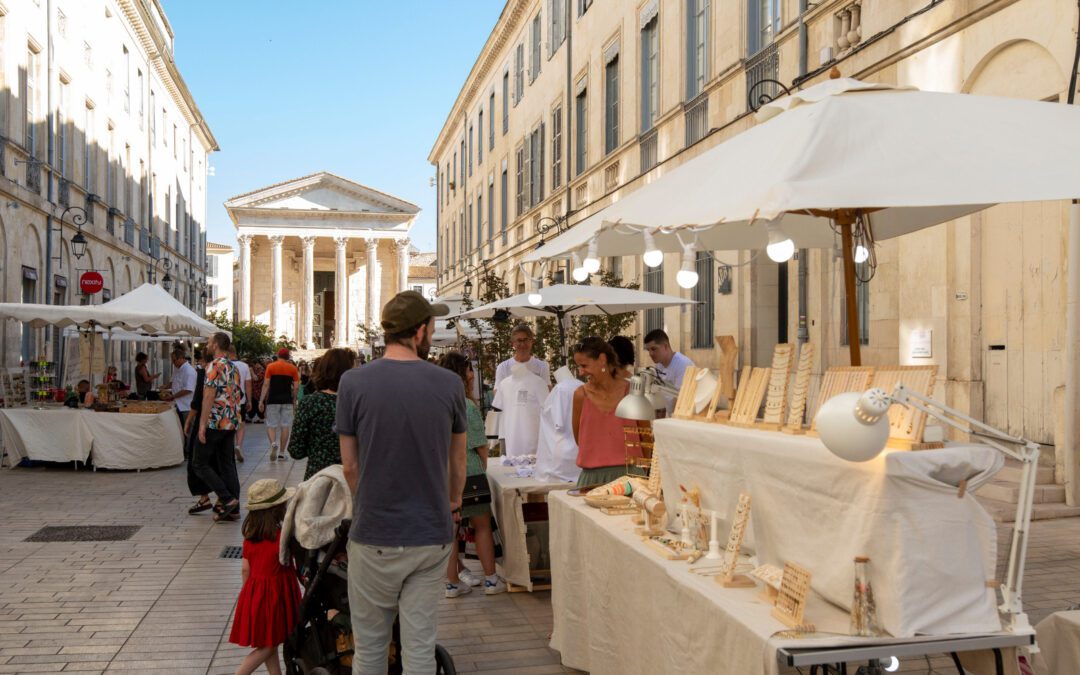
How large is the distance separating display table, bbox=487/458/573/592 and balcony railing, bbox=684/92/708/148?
948cm

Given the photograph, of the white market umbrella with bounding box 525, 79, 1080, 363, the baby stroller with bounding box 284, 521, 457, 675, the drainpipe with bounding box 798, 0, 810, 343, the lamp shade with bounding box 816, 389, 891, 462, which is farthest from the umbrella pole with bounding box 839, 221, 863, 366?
the drainpipe with bounding box 798, 0, 810, 343

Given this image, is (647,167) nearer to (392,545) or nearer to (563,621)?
(563,621)

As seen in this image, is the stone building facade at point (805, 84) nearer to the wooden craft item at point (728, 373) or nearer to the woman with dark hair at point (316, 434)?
the wooden craft item at point (728, 373)

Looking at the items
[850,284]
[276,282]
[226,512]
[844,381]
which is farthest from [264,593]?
[276,282]

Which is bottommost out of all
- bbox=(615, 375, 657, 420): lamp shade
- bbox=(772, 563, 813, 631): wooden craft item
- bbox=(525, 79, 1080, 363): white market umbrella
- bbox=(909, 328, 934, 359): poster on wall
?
bbox=(772, 563, 813, 631): wooden craft item

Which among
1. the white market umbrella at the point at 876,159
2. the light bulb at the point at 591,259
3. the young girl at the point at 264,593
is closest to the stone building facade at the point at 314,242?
the young girl at the point at 264,593

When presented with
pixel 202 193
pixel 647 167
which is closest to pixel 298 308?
pixel 202 193

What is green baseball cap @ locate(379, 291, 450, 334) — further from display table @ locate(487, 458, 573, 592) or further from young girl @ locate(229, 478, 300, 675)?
display table @ locate(487, 458, 573, 592)

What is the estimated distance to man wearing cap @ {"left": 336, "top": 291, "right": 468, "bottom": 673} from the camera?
3471mm

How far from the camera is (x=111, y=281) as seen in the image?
28.5m

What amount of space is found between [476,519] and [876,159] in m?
4.13

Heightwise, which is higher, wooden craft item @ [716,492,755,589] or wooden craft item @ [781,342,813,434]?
wooden craft item @ [781,342,813,434]

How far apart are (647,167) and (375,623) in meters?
14.9

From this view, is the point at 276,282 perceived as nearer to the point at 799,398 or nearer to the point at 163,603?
the point at 163,603
